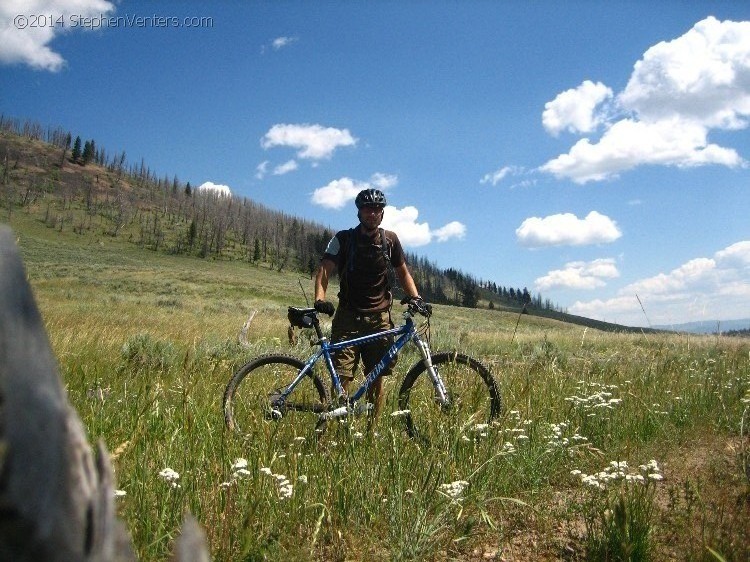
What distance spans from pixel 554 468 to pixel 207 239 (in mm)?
133741

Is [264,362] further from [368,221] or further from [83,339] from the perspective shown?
[83,339]

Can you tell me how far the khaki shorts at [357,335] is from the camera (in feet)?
19.0

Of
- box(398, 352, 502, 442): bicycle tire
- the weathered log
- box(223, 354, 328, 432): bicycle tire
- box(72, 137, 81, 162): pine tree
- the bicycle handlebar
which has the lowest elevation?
box(223, 354, 328, 432): bicycle tire

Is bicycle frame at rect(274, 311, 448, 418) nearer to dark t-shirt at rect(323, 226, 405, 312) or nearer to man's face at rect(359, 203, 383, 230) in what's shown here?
dark t-shirt at rect(323, 226, 405, 312)

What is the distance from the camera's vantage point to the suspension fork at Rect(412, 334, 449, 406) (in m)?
4.77

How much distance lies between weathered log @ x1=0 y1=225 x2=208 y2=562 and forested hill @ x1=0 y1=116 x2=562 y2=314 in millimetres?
106482

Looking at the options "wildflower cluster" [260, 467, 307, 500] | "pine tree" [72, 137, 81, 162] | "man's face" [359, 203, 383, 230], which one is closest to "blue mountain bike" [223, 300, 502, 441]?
"man's face" [359, 203, 383, 230]

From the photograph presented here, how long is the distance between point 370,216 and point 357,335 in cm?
143

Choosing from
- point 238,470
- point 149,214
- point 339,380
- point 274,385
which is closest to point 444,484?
point 238,470

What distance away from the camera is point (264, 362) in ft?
18.4

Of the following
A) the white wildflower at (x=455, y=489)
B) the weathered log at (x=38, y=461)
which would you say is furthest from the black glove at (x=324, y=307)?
the weathered log at (x=38, y=461)

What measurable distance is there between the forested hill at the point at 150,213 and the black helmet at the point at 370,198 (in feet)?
333

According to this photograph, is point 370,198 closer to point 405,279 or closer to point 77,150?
point 405,279

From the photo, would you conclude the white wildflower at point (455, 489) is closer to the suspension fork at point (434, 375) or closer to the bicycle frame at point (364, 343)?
the suspension fork at point (434, 375)
